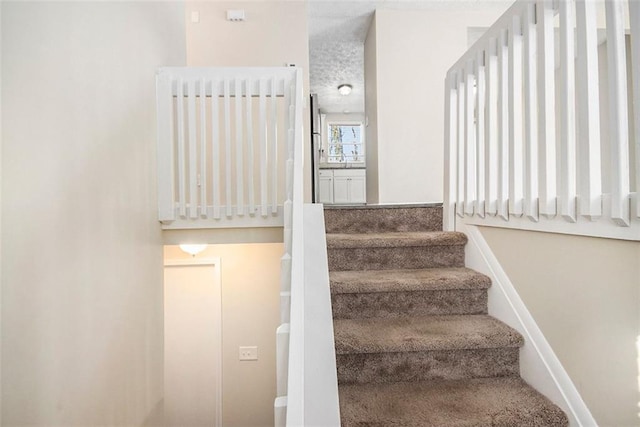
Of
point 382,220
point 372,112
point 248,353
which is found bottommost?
point 248,353

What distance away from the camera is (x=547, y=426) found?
48.7 inches

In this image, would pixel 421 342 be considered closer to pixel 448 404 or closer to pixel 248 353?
pixel 448 404

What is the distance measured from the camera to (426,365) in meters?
1.50

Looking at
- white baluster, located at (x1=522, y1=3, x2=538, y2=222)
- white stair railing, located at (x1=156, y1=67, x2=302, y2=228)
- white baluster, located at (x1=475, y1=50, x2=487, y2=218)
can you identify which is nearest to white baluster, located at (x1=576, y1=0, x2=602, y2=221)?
white baluster, located at (x1=522, y1=3, x2=538, y2=222)

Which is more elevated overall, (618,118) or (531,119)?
(531,119)

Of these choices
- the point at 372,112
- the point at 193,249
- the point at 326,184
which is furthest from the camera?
the point at 326,184

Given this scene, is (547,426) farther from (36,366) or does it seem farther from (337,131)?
(337,131)

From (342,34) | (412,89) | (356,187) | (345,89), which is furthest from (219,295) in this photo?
(356,187)

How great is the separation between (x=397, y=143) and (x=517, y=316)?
277cm

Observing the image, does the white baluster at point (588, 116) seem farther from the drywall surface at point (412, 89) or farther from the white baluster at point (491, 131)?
the drywall surface at point (412, 89)

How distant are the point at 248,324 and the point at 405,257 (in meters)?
1.99

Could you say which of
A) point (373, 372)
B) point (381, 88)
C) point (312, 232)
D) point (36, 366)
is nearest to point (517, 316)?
point (373, 372)

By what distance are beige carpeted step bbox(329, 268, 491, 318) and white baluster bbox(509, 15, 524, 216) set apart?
16.8 inches

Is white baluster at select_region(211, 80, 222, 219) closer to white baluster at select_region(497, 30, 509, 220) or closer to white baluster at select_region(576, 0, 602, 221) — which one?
white baluster at select_region(497, 30, 509, 220)
